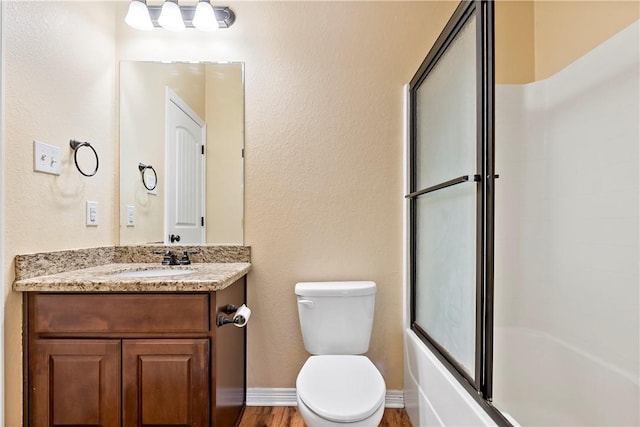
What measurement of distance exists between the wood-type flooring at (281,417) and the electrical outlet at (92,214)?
1.23 metres

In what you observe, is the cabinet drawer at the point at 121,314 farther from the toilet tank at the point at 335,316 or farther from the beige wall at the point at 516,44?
the beige wall at the point at 516,44

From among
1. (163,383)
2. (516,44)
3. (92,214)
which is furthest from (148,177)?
(516,44)

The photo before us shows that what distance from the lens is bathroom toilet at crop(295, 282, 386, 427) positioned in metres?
1.36

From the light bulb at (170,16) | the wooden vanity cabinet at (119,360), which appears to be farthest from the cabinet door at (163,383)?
the light bulb at (170,16)

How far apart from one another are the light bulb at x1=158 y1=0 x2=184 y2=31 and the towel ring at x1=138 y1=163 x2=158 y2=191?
728 millimetres

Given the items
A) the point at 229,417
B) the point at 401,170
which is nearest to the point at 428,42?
the point at 401,170

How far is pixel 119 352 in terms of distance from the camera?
4.37 ft

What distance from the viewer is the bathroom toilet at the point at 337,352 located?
53.6 inches

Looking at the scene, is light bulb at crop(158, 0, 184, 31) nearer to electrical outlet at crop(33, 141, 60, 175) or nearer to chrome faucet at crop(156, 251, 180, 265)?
electrical outlet at crop(33, 141, 60, 175)

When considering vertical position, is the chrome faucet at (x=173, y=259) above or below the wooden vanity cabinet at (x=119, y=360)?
above

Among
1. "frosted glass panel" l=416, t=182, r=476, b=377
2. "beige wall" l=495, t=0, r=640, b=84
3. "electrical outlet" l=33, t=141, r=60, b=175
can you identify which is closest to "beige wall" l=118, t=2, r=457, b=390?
"frosted glass panel" l=416, t=182, r=476, b=377

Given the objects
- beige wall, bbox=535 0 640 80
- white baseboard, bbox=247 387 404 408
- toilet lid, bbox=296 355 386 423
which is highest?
beige wall, bbox=535 0 640 80

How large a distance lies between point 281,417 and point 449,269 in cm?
116

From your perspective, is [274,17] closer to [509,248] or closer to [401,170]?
[401,170]
